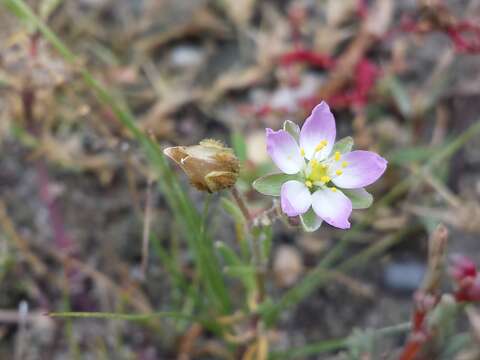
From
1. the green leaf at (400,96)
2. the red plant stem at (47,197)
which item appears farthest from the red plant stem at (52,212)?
the green leaf at (400,96)

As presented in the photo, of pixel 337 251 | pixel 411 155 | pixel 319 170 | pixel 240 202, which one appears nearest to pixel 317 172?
pixel 319 170

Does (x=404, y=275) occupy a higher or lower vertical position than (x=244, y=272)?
higher

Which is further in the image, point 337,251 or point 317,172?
point 337,251

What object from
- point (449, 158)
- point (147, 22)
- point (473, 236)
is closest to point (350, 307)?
point (473, 236)

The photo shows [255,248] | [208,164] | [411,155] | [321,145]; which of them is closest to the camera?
[208,164]

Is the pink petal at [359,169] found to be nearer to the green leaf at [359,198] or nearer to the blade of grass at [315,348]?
the green leaf at [359,198]

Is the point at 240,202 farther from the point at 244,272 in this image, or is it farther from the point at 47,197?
the point at 47,197

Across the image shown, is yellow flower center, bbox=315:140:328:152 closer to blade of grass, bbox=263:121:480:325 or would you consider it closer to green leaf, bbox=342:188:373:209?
green leaf, bbox=342:188:373:209
